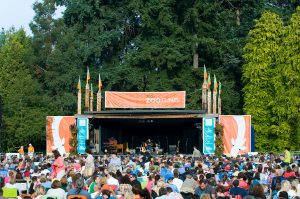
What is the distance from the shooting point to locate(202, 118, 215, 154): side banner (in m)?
43.8

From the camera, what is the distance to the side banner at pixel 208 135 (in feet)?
144

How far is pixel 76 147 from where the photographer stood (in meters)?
45.4

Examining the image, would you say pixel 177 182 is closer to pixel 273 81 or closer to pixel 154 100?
pixel 154 100

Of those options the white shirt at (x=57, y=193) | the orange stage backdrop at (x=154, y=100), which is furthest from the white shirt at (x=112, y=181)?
the orange stage backdrop at (x=154, y=100)

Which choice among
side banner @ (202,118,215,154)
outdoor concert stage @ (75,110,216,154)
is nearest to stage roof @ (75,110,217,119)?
outdoor concert stage @ (75,110,216,154)

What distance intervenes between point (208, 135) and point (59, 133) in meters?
9.36

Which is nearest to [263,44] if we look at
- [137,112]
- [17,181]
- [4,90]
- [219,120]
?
[219,120]

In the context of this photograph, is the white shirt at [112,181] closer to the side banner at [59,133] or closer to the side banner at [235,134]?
the side banner at [235,134]

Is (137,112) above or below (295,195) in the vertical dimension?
above

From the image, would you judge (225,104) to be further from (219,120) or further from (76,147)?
(76,147)

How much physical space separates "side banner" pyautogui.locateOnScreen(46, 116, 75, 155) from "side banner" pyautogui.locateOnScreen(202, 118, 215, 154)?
8.32 meters

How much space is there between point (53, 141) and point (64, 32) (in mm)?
13918

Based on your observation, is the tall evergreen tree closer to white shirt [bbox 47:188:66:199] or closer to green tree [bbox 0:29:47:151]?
green tree [bbox 0:29:47:151]

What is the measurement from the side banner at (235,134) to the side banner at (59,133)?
897cm
